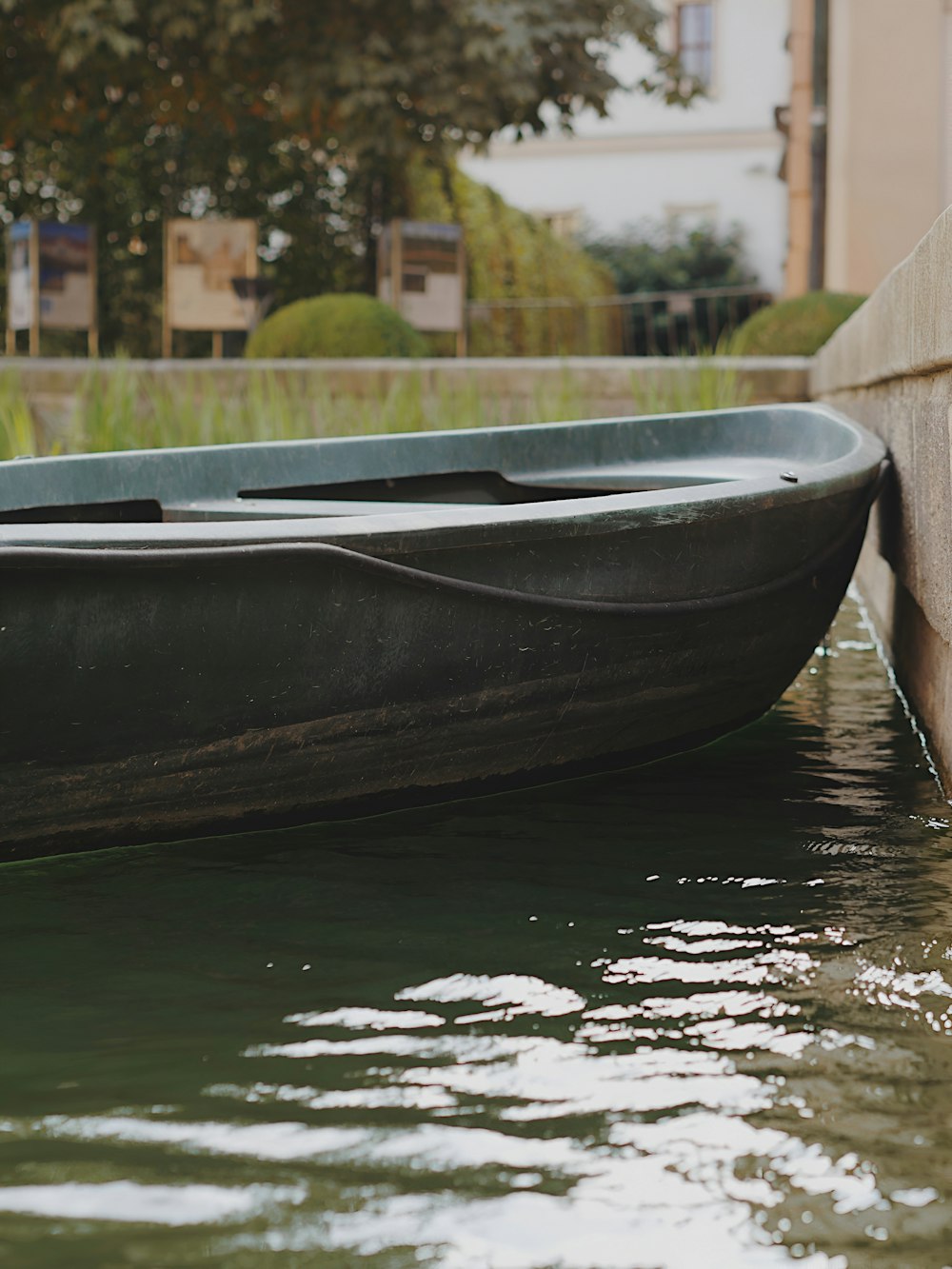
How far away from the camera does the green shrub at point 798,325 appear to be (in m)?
8.30

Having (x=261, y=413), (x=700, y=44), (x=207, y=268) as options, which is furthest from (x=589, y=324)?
(x=700, y=44)

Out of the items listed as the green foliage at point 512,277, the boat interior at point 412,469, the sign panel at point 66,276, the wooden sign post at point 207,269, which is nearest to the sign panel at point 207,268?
the wooden sign post at point 207,269

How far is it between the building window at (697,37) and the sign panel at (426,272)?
1708 centimetres

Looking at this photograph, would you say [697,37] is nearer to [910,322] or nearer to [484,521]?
[910,322]

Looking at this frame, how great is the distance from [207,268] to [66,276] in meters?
0.96

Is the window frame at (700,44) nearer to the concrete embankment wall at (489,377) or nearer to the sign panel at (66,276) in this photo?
the sign panel at (66,276)

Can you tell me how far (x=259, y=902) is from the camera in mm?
2189

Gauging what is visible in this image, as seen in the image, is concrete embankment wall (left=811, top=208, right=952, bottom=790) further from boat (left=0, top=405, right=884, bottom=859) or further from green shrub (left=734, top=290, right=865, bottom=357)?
green shrub (left=734, top=290, right=865, bottom=357)

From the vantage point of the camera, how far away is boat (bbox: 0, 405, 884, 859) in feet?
7.04

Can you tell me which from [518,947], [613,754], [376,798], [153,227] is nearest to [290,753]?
[376,798]

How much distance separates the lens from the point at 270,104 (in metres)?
12.4

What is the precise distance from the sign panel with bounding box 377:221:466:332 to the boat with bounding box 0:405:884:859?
7.60 metres

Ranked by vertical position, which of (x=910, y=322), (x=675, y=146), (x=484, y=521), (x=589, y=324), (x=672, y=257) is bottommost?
(x=484, y=521)

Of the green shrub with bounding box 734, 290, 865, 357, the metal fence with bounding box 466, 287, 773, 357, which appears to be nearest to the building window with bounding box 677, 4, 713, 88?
the metal fence with bounding box 466, 287, 773, 357
